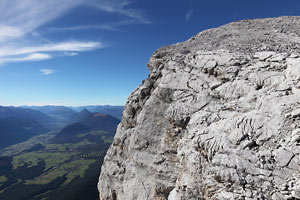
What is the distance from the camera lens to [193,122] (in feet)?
52.7

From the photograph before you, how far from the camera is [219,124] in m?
13.9

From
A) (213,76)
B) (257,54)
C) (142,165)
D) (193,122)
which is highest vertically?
(257,54)

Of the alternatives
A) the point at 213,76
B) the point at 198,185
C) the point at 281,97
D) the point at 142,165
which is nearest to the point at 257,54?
the point at 213,76

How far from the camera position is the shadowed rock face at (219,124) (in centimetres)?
1037

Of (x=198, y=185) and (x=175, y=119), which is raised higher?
(x=175, y=119)

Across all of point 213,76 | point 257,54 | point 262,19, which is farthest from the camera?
point 262,19

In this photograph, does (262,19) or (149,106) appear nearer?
(149,106)

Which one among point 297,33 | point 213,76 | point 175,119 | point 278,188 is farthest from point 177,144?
point 297,33

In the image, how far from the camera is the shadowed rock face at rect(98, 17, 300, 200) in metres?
10.4

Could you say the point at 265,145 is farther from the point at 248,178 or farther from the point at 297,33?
the point at 297,33

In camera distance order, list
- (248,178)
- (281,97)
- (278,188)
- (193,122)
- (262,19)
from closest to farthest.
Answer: (278,188), (248,178), (281,97), (193,122), (262,19)

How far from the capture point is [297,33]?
21.9 metres

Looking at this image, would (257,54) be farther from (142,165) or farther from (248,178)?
(142,165)

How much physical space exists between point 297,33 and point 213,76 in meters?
14.3
